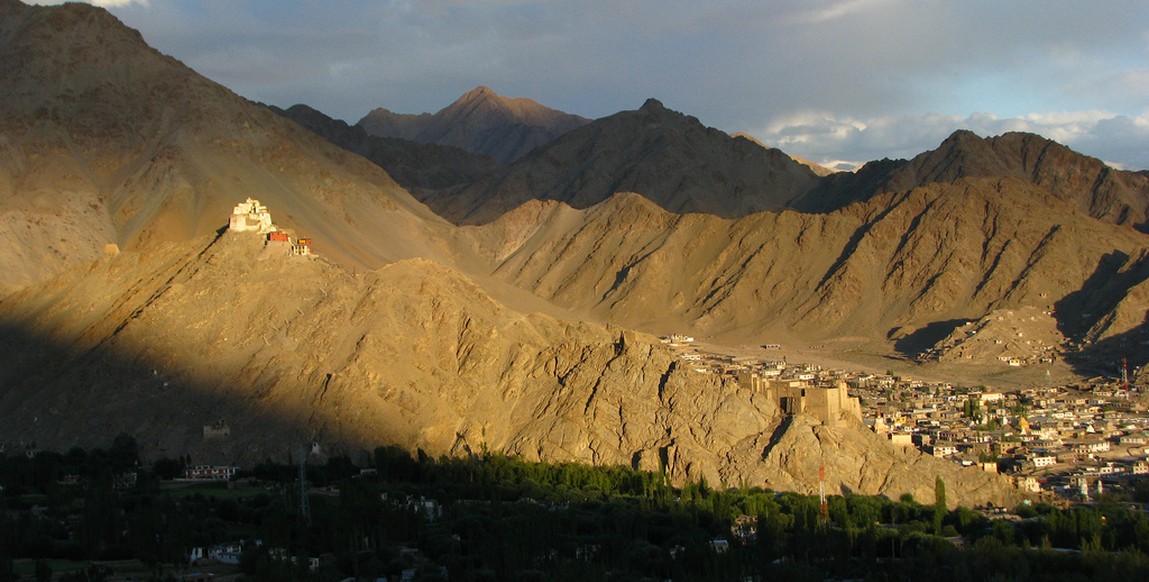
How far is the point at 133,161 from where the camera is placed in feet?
531

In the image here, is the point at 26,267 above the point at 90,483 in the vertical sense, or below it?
above

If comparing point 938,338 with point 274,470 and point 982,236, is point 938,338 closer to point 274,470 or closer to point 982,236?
point 982,236

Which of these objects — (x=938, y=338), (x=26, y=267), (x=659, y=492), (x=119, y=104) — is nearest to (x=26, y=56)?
(x=119, y=104)

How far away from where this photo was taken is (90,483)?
261 feet

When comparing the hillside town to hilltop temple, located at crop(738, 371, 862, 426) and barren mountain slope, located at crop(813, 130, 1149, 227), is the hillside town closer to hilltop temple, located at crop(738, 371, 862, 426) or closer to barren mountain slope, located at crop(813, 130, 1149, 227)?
hilltop temple, located at crop(738, 371, 862, 426)

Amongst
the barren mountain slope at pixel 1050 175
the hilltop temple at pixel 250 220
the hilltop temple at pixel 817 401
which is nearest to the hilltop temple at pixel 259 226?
the hilltop temple at pixel 250 220

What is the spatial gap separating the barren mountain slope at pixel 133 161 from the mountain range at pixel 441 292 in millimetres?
326

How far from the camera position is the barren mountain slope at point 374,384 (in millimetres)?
81562

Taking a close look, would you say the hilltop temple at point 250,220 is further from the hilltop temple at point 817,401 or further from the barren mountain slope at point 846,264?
the barren mountain slope at point 846,264

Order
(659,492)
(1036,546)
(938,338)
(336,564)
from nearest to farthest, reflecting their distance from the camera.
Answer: (336,564) → (1036,546) → (659,492) → (938,338)

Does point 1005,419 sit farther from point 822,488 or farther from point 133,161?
point 133,161

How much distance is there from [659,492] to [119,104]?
351 feet

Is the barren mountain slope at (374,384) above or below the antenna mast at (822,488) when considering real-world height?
above

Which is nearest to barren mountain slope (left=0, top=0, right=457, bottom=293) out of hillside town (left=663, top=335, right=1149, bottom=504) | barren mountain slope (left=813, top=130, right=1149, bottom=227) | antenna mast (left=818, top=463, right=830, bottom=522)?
hillside town (left=663, top=335, right=1149, bottom=504)
